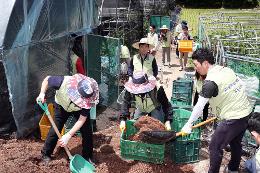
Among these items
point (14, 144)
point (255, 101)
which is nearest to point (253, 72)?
point (255, 101)

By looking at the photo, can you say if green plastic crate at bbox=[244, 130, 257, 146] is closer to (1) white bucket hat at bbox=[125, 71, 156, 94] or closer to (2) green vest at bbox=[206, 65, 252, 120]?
(2) green vest at bbox=[206, 65, 252, 120]

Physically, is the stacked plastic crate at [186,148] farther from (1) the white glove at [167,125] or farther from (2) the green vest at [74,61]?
(2) the green vest at [74,61]

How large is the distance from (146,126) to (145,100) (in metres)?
0.45

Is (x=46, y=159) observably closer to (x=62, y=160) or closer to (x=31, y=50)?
(x=62, y=160)

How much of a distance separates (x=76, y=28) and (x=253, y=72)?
434 centimetres

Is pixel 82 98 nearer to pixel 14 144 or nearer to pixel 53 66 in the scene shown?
pixel 14 144

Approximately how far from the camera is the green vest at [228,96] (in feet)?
17.5

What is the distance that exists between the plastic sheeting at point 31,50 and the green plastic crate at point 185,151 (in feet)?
9.08

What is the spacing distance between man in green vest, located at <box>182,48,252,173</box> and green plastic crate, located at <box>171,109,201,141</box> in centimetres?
90

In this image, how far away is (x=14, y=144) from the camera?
6992 millimetres

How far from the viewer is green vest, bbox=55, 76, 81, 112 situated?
233 inches

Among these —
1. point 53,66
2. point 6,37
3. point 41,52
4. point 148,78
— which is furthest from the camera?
point 53,66

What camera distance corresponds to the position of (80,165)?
580 centimetres

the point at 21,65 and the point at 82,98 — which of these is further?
the point at 21,65
